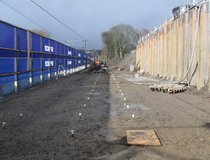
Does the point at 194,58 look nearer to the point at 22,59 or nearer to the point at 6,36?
the point at 6,36

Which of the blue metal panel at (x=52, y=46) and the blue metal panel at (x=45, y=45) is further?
the blue metal panel at (x=52, y=46)

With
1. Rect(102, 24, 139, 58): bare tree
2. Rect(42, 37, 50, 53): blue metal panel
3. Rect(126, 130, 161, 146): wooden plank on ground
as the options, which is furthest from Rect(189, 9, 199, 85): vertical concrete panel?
Rect(102, 24, 139, 58): bare tree

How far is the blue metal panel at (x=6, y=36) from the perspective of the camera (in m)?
17.1

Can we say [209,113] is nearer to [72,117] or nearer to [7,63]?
[72,117]

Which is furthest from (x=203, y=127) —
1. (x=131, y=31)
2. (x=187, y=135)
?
(x=131, y=31)

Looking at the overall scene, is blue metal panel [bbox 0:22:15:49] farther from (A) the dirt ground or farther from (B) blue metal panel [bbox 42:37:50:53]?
(B) blue metal panel [bbox 42:37:50:53]

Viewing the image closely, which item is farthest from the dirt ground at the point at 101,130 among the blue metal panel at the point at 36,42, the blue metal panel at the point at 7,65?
the blue metal panel at the point at 36,42

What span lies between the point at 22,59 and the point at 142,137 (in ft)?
48.5

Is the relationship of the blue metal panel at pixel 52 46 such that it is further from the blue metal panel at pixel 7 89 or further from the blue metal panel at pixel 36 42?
the blue metal panel at pixel 7 89

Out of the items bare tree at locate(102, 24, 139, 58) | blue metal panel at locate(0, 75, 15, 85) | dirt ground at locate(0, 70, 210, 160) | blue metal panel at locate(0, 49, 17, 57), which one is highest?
bare tree at locate(102, 24, 139, 58)

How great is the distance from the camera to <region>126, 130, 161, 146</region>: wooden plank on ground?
6809 mm

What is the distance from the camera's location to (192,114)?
10.5 metres

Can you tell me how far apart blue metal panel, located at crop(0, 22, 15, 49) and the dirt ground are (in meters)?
5.02

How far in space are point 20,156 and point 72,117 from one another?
159 inches
